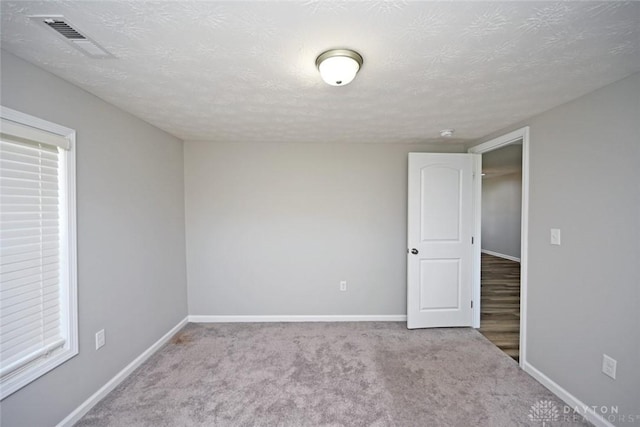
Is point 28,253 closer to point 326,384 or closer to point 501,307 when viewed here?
point 326,384

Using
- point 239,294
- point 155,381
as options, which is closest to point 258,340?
point 239,294

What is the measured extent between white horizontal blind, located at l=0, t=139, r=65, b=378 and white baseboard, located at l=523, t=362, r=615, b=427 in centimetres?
352

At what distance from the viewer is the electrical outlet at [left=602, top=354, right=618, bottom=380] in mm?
1589

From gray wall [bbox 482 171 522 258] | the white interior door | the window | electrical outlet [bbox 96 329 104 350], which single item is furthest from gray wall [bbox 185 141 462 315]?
gray wall [bbox 482 171 522 258]

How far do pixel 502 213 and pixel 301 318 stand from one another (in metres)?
6.80

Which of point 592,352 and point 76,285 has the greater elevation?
point 76,285

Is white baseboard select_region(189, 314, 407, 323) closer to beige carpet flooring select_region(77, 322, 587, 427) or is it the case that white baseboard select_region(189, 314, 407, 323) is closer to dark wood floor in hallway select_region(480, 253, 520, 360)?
beige carpet flooring select_region(77, 322, 587, 427)

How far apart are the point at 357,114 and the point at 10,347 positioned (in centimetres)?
269

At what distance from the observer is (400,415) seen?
174 centimetres

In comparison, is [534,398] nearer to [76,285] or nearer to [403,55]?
[403,55]

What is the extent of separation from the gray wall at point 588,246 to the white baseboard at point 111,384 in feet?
11.4

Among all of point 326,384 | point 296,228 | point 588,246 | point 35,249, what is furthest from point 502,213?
point 35,249

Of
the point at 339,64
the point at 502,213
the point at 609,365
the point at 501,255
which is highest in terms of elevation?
the point at 339,64

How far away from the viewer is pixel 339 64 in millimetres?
1283
